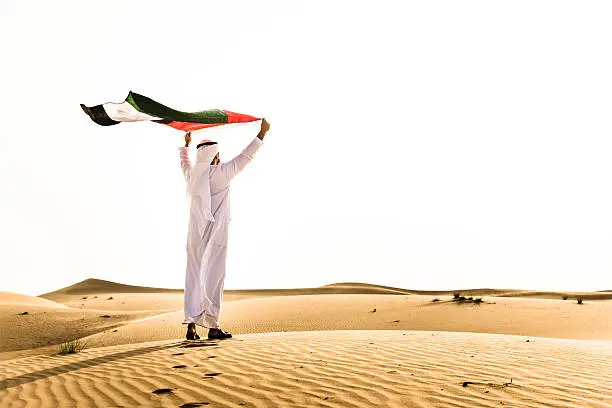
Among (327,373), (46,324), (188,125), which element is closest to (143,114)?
(188,125)

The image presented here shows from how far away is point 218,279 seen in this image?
30.6 feet

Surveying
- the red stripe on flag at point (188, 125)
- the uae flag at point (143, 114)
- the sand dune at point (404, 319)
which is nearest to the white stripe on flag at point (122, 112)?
the uae flag at point (143, 114)

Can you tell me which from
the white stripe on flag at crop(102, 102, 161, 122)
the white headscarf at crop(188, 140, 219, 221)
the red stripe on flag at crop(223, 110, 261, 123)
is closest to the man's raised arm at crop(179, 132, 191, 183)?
the white headscarf at crop(188, 140, 219, 221)

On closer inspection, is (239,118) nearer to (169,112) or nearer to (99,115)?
(169,112)

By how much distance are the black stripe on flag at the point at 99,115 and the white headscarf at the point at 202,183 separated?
52.7 inches

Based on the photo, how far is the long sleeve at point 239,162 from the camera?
9.34 metres

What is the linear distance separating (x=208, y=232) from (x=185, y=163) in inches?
46.9

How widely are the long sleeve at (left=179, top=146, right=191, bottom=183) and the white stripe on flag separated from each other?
1215mm

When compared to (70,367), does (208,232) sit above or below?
above

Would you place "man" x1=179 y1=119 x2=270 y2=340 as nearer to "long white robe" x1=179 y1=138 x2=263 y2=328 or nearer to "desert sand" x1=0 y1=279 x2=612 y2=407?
"long white robe" x1=179 y1=138 x2=263 y2=328

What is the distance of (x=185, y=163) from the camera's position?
Result: 989 cm

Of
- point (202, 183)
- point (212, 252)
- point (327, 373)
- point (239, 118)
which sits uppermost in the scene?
point (239, 118)

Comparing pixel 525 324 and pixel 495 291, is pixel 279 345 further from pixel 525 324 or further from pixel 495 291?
pixel 495 291

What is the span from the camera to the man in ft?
30.4
